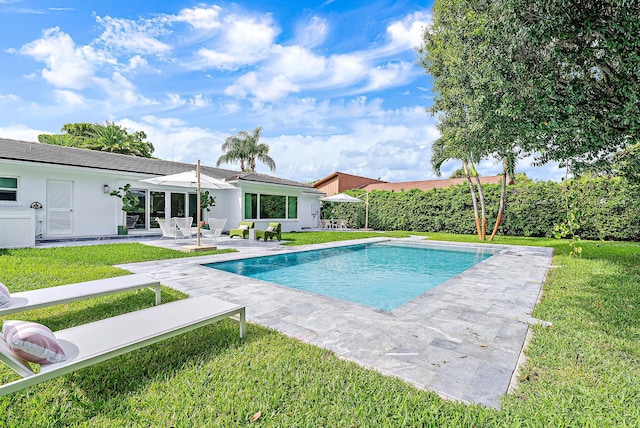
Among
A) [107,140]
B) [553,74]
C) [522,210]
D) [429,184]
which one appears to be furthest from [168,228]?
[429,184]

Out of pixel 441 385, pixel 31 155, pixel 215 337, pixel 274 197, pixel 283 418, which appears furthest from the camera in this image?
pixel 274 197

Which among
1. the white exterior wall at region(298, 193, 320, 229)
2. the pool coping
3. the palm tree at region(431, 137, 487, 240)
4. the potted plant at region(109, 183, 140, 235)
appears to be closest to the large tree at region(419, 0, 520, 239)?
the pool coping

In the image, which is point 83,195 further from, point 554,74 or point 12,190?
point 554,74

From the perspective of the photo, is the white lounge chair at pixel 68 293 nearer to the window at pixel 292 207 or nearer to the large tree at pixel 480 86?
the large tree at pixel 480 86

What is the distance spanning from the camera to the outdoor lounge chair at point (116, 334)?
2.24 meters

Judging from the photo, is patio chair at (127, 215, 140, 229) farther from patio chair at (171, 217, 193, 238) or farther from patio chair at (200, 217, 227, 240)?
patio chair at (200, 217, 227, 240)

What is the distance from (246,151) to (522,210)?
24.9m

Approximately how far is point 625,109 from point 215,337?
6.65 m

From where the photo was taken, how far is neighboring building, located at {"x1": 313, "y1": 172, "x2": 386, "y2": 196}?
122ft

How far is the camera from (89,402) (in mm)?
2551

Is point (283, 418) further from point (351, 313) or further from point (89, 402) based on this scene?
point (351, 313)

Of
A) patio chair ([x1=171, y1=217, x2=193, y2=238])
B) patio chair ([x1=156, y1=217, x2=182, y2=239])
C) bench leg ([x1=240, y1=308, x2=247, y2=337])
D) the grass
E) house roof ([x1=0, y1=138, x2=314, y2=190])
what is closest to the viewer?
the grass

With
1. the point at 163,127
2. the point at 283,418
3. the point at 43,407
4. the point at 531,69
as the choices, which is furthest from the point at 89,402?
the point at 163,127

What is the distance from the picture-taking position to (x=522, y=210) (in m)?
18.6
